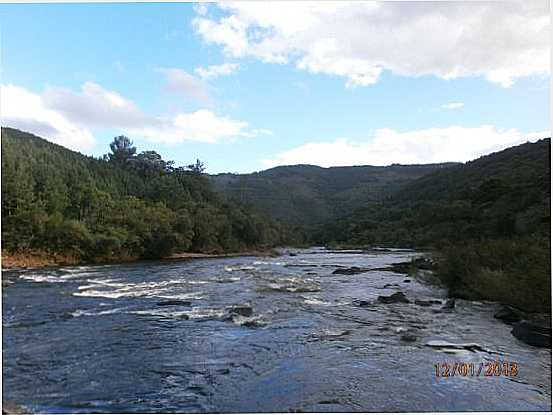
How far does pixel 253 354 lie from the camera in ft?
26.4

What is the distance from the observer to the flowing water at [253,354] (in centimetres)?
601

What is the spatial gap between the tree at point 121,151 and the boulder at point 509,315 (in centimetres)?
6768

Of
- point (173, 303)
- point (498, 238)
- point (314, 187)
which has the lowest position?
point (173, 303)

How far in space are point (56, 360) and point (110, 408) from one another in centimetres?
233

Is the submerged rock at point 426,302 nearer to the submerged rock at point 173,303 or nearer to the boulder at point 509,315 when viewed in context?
the boulder at point 509,315

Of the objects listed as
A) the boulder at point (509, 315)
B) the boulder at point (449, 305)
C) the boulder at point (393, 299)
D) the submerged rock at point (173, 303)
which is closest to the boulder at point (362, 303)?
the boulder at point (393, 299)

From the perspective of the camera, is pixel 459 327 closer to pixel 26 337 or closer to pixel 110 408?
pixel 110 408

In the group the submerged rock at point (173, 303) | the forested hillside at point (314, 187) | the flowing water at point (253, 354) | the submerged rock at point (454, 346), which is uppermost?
the forested hillside at point (314, 187)

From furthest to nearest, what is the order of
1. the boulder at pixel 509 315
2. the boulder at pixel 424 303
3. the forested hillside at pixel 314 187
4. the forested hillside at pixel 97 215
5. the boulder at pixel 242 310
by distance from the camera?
the forested hillside at pixel 314 187 → the forested hillside at pixel 97 215 → the boulder at pixel 424 303 → the boulder at pixel 242 310 → the boulder at pixel 509 315

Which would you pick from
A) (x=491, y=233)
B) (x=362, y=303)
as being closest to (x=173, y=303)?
(x=362, y=303)

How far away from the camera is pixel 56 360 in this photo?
7480mm
